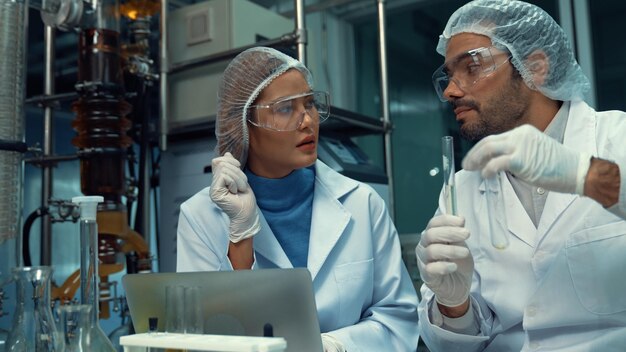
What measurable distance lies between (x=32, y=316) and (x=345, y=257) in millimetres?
703

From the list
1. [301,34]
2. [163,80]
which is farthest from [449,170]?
[163,80]

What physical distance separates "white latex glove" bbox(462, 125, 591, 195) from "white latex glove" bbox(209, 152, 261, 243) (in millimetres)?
610

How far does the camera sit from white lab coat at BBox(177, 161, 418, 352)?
154 cm

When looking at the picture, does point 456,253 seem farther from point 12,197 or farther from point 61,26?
point 61,26

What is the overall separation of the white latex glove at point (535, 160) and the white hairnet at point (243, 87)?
69 cm

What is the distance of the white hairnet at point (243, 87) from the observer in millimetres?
1618

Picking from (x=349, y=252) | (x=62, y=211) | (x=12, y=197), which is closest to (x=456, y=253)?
(x=349, y=252)

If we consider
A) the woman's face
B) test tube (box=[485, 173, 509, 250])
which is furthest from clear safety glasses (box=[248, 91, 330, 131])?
test tube (box=[485, 173, 509, 250])

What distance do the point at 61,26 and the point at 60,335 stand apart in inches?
52.1

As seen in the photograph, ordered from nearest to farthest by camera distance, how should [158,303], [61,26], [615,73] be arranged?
1. [158,303]
2. [61,26]
3. [615,73]

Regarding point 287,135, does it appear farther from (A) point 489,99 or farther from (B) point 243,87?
(A) point 489,99

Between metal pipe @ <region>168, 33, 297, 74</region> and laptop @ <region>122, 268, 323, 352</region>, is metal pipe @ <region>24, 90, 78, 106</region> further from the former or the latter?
laptop @ <region>122, 268, 323, 352</region>

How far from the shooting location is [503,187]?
1474mm

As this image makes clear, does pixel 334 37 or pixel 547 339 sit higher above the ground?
pixel 334 37
